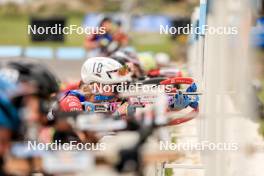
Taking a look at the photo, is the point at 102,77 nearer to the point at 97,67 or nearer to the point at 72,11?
the point at 97,67

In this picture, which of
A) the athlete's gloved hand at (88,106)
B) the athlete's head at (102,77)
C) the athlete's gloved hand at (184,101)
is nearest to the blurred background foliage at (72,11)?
the athlete's head at (102,77)

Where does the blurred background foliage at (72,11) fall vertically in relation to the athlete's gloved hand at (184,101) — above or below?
above

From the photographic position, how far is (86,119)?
3279 millimetres

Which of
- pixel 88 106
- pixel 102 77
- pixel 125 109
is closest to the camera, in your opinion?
pixel 125 109

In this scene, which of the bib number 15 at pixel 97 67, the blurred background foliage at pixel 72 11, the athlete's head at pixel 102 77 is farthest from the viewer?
the blurred background foliage at pixel 72 11

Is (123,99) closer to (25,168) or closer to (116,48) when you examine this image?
(25,168)

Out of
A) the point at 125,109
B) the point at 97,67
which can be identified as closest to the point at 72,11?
the point at 97,67

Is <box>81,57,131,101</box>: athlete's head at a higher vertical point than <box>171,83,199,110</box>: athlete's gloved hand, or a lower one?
higher

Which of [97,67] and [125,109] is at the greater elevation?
[97,67]

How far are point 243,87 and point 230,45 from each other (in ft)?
1.27

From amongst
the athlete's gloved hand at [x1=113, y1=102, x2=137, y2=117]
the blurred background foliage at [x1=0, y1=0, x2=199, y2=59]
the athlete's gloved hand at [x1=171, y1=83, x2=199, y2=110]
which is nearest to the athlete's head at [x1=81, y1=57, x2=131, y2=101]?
the athlete's gloved hand at [x1=113, y1=102, x2=137, y2=117]

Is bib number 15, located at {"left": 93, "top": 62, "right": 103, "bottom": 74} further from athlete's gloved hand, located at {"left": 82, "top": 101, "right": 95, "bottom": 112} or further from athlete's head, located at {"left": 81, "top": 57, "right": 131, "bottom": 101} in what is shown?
athlete's gloved hand, located at {"left": 82, "top": 101, "right": 95, "bottom": 112}

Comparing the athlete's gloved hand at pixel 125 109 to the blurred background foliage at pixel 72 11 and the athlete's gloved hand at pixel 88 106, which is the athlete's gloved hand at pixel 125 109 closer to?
the athlete's gloved hand at pixel 88 106

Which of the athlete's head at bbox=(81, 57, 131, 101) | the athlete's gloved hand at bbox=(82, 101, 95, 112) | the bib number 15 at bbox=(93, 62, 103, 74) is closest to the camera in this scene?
the athlete's gloved hand at bbox=(82, 101, 95, 112)
